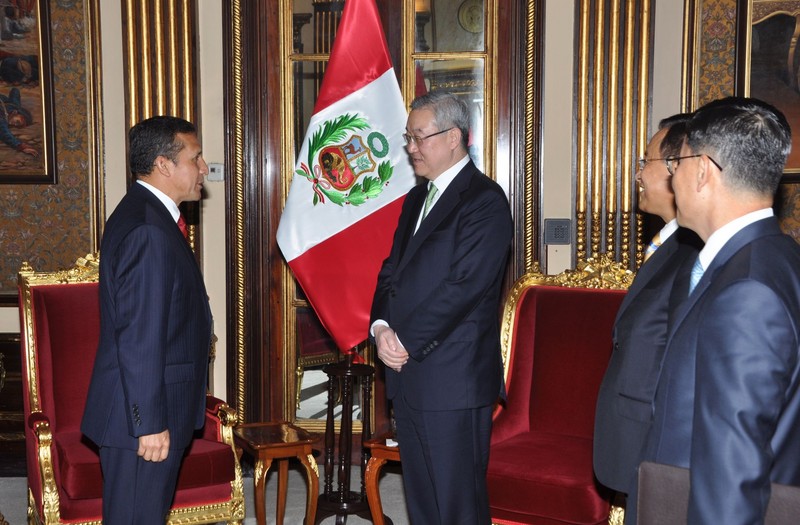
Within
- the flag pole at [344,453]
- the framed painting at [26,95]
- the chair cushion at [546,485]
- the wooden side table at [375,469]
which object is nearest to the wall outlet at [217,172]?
the framed painting at [26,95]

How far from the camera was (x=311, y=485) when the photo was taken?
11.4 feet

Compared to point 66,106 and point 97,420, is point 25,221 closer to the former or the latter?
point 66,106

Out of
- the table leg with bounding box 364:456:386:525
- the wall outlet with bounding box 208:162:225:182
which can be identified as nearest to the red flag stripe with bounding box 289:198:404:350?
the table leg with bounding box 364:456:386:525

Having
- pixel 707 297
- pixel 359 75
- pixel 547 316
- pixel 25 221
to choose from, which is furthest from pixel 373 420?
pixel 707 297

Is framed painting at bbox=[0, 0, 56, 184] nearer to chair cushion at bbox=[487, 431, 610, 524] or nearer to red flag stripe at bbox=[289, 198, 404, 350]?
red flag stripe at bbox=[289, 198, 404, 350]

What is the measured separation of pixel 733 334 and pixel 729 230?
23 centimetres

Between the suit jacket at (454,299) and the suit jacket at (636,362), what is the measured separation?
49 centimetres

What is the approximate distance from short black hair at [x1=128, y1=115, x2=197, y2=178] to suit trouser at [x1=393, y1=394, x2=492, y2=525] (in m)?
1.08

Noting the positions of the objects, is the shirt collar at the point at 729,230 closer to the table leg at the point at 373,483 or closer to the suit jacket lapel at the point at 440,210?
the suit jacket lapel at the point at 440,210

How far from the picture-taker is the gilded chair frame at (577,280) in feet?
11.1

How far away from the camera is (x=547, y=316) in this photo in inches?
136

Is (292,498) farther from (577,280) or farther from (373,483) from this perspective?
(577,280)

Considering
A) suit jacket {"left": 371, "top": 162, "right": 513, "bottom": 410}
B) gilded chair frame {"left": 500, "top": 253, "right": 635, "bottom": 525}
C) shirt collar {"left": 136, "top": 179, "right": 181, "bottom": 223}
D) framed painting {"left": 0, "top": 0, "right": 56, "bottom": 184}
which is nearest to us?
shirt collar {"left": 136, "top": 179, "right": 181, "bottom": 223}

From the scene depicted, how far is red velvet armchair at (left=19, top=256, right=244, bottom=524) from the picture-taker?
3002 mm
